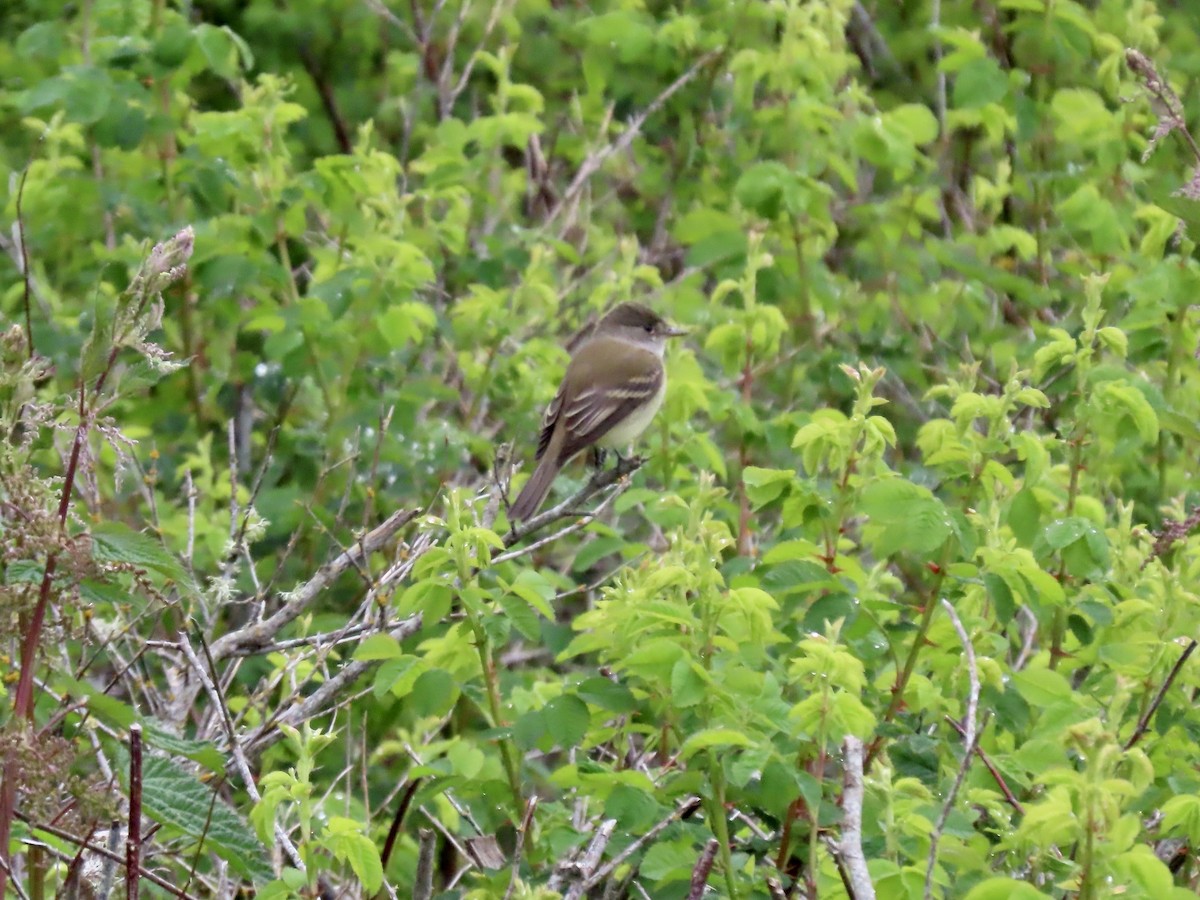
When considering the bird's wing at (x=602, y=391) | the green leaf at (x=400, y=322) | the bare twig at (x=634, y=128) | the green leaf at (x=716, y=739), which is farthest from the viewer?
the bare twig at (x=634, y=128)

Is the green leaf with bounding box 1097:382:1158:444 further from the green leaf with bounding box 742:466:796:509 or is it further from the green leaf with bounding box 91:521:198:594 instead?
the green leaf with bounding box 91:521:198:594

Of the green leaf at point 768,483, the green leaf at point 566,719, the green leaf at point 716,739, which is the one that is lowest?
the green leaf at point 566,719

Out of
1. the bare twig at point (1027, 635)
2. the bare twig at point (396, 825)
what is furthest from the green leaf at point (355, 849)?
the bare twig at point (1027, 635)

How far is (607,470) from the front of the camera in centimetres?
533

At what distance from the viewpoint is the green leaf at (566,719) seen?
10.2ft

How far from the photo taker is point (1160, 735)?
11.0 ft

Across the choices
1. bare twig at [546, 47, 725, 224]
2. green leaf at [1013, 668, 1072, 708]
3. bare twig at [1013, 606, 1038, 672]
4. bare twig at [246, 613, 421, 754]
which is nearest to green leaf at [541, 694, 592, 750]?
bare twig at [246, 613, 421, 754]

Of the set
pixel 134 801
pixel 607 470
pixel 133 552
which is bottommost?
pixel 607 470

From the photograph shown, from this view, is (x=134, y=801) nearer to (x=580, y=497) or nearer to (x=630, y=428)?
(x=580, y=497)

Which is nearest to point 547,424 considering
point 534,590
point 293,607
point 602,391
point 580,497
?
point 602,391

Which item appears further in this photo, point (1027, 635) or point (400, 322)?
point (400, 322)

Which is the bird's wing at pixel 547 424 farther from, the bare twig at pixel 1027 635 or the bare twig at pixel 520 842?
the bare twig at pixel 520 842

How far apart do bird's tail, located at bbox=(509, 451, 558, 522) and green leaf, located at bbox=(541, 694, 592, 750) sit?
1.89m

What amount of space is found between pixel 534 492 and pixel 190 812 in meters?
2.90
